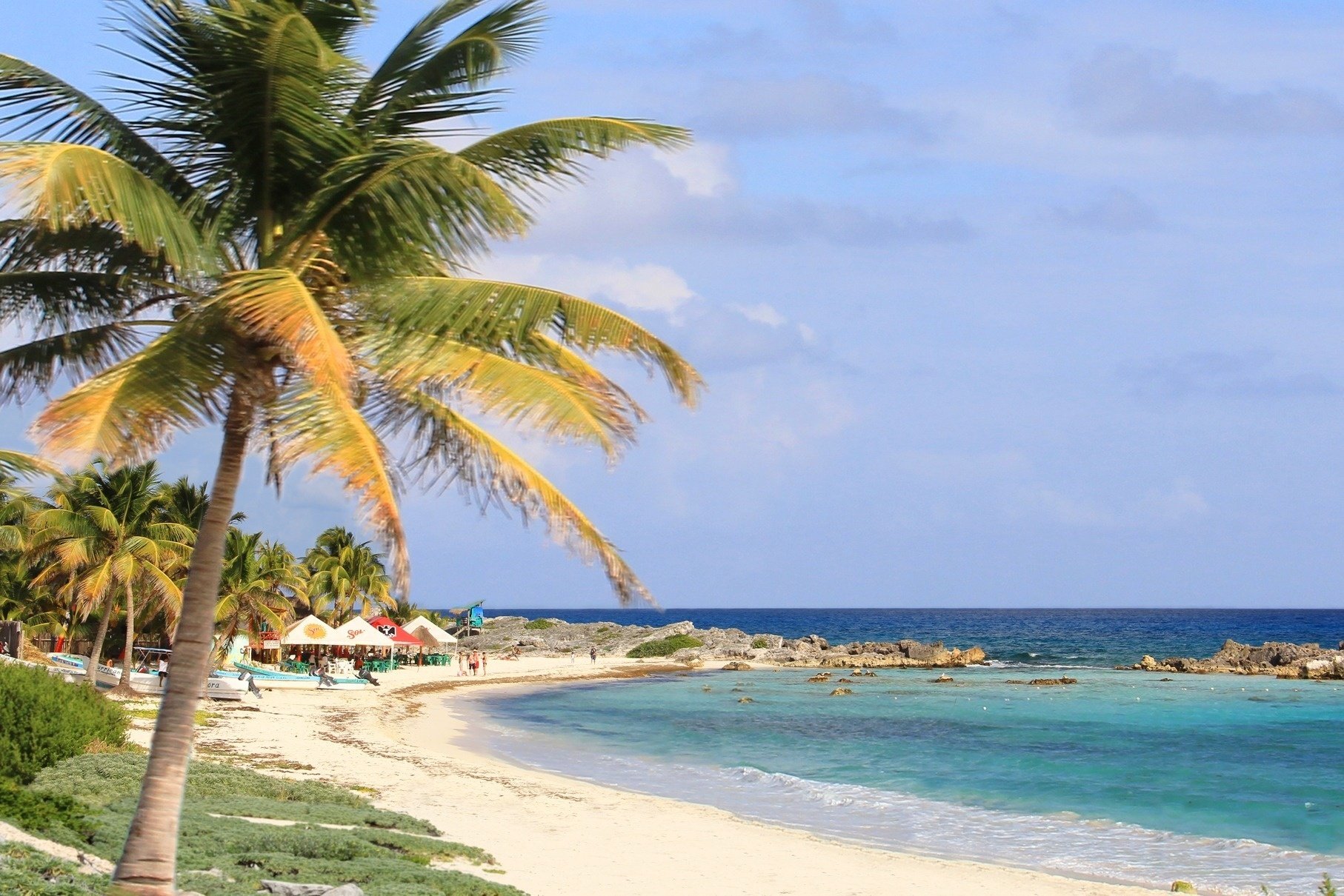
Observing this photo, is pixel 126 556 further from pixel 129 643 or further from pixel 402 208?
pixel 402 208

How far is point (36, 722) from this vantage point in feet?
44.0

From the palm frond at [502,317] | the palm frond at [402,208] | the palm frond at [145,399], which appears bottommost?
the palm frond at [145,399]

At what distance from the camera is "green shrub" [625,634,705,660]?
3204 inches

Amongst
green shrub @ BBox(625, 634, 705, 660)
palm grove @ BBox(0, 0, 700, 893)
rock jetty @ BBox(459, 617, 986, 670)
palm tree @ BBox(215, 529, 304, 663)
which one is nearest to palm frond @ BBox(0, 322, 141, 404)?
palm grove @ BBox(0, 0, 700, 893)

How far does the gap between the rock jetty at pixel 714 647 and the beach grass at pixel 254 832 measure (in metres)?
55.0

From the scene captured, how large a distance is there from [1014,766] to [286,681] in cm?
2604

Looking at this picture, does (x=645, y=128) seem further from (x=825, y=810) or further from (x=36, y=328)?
(x=825, y=810)

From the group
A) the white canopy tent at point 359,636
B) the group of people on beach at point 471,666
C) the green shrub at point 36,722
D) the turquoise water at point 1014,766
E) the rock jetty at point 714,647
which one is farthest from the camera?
the rock jetty at point 714,647

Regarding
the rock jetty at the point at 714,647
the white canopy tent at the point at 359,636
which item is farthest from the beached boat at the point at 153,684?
the rock jetty at the point at 714,647

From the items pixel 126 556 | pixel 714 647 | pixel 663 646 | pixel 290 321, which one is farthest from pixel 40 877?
pixel 714 647

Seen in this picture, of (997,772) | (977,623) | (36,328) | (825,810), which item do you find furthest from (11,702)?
(977,623)

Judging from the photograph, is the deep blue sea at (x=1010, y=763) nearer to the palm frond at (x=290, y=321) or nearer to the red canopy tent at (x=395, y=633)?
the red canopy tent at (x=395, y=633)

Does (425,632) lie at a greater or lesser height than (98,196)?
lesser

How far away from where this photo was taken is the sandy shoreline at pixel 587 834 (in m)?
13.4
